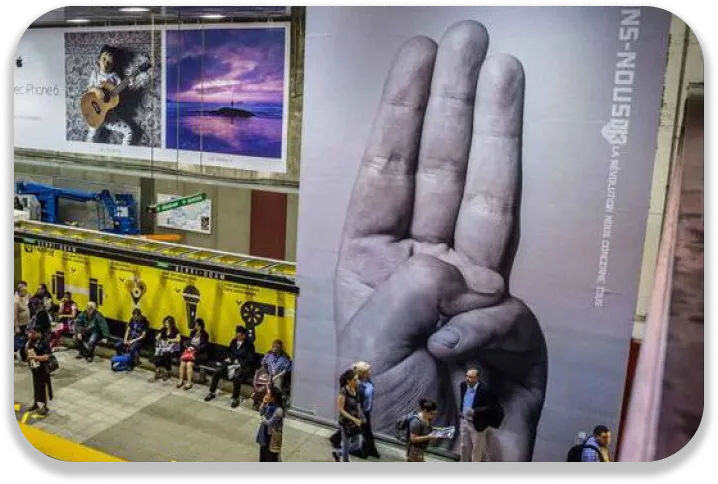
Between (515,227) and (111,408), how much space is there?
4.63 metres

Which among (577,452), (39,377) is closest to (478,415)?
(577,452)

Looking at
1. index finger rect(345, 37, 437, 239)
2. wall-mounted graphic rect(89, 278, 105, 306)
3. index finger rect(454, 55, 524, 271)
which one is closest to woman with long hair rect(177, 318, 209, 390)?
wall-mounted graphic rect(89, 278, 105, 306)

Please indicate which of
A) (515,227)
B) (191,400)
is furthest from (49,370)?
(515,227)

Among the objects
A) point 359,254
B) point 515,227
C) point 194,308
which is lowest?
point 194,308

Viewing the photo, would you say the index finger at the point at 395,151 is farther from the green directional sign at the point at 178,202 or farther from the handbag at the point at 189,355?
the handbag at the point at 189,355

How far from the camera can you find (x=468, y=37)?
19.9 ft

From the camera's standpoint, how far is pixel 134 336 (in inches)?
305

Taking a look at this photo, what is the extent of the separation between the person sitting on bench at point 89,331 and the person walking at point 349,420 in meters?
3.28

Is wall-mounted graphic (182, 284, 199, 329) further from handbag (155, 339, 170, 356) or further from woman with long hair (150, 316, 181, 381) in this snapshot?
handbag (155, 339, 170, 356)

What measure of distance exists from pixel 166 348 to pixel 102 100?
9.54 ft

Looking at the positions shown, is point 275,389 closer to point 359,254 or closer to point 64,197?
point 359,254

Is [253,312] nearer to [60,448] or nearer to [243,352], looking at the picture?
[243,352]

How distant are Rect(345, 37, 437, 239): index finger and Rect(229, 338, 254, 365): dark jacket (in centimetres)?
173

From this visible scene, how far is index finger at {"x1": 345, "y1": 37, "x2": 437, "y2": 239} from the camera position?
20.5 ft
